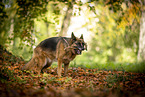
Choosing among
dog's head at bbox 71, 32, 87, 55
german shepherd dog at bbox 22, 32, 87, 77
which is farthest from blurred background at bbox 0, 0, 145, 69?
dog's head at bbox 71, 32, 87, 55

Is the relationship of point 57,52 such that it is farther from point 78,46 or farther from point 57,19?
point 57,19

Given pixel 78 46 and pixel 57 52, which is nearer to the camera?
pixel 78 46

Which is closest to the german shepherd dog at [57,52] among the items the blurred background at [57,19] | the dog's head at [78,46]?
the dog's head at [78,46]

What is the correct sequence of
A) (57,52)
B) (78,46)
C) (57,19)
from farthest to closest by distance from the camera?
(57,19) → (57,52) → (78,46)

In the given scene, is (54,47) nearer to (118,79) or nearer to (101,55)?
(118,79)

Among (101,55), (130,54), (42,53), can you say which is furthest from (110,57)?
(42,53)

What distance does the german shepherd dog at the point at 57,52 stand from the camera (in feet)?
20.2

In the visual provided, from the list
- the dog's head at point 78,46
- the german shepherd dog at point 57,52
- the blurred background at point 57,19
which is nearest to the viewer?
the dog's head at point 78,46

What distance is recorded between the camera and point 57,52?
22.0 feet

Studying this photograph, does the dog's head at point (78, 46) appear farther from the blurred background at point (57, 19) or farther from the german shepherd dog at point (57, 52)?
the blurred background at point (57, 19)

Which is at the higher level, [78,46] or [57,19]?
[57,19]

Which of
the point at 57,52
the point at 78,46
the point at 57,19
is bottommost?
the point at 57,52

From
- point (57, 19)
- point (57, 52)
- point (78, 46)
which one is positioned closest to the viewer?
point (78, 46)

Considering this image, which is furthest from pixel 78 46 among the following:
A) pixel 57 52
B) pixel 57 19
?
pixel 57 19
